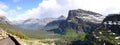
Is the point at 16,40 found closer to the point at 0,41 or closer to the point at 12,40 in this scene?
the point at 12,40

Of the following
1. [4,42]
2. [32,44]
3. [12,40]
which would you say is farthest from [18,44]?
[32,44]

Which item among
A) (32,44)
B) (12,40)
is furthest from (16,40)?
(32,44)

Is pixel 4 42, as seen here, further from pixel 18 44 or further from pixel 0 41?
pixel 18 44

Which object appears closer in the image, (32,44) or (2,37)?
(2,37)

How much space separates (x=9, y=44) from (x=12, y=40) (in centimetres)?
187

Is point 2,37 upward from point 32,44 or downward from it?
upward

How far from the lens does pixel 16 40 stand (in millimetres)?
23922

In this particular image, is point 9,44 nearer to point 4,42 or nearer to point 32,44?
point 4,42

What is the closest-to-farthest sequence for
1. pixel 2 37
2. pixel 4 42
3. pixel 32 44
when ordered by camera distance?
pixel 4 42 → pixel 2 37 → pixel 32 44

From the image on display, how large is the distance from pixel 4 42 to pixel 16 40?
2.83 m

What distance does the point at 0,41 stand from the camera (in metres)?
21.1

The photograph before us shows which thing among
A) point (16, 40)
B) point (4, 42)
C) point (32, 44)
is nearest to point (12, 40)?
point (16, 40)

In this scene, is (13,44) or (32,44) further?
(32,44)

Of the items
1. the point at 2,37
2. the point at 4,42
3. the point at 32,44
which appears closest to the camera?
the point at 4,42
